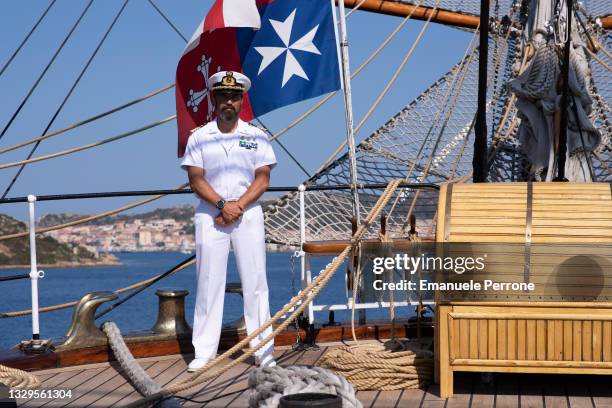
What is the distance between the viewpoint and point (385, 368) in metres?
4.77

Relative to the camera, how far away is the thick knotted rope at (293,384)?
378cm

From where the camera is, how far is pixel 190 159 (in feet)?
16.8

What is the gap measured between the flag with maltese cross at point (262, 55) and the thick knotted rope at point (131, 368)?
1.24 meters

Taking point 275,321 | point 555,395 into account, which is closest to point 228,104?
point 275,321

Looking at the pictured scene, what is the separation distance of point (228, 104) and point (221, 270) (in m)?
0.85

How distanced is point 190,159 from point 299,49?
1194mm

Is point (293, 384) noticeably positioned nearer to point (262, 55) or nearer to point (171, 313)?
point (171, 313)

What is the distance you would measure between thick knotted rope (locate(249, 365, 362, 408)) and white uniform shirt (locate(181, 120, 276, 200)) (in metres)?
1.35

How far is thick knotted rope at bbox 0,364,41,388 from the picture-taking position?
492 centimetres

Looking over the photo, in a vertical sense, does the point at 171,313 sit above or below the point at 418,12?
below

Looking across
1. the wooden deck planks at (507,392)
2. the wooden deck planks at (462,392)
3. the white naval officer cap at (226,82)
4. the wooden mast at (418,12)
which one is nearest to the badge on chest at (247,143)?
the white naval officer cap at (226,82)

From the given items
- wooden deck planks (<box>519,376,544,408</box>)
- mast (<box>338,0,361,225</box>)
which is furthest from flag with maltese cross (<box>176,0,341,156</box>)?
wooden deck planks (<box>519,376,544,408</box>)

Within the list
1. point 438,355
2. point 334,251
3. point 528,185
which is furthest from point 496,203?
point 334,251

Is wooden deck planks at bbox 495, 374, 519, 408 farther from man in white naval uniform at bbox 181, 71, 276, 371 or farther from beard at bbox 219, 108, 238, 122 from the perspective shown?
beard at bbox 219, 108, 238, 122
